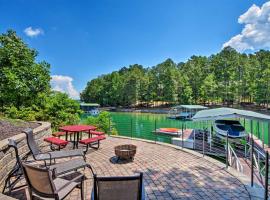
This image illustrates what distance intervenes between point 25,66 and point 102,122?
16.7 feet

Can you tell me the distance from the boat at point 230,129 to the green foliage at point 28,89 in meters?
7.63

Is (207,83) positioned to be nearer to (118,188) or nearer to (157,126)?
(157,126)

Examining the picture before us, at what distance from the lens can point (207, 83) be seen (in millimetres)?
38062

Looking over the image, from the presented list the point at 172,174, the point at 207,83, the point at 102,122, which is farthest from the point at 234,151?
the point at 207,83

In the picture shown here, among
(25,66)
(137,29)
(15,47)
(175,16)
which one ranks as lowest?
(25,66)

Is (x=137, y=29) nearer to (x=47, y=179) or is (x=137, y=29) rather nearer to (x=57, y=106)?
(x=57, y=106)

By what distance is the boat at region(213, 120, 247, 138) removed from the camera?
10.6 m

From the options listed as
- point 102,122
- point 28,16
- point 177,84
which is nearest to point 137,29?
point 28,16

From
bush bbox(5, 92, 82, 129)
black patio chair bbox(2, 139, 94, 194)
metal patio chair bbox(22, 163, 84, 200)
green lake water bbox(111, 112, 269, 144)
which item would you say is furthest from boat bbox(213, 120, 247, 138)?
metal patio chair bbox(22, 163, 84, 200)

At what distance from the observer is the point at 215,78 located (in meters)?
40.7

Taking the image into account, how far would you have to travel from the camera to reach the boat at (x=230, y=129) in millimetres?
10570

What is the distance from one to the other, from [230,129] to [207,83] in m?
28.8

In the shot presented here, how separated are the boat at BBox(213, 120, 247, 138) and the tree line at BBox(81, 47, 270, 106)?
2622 cm

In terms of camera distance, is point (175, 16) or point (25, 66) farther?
point (175, 16)
